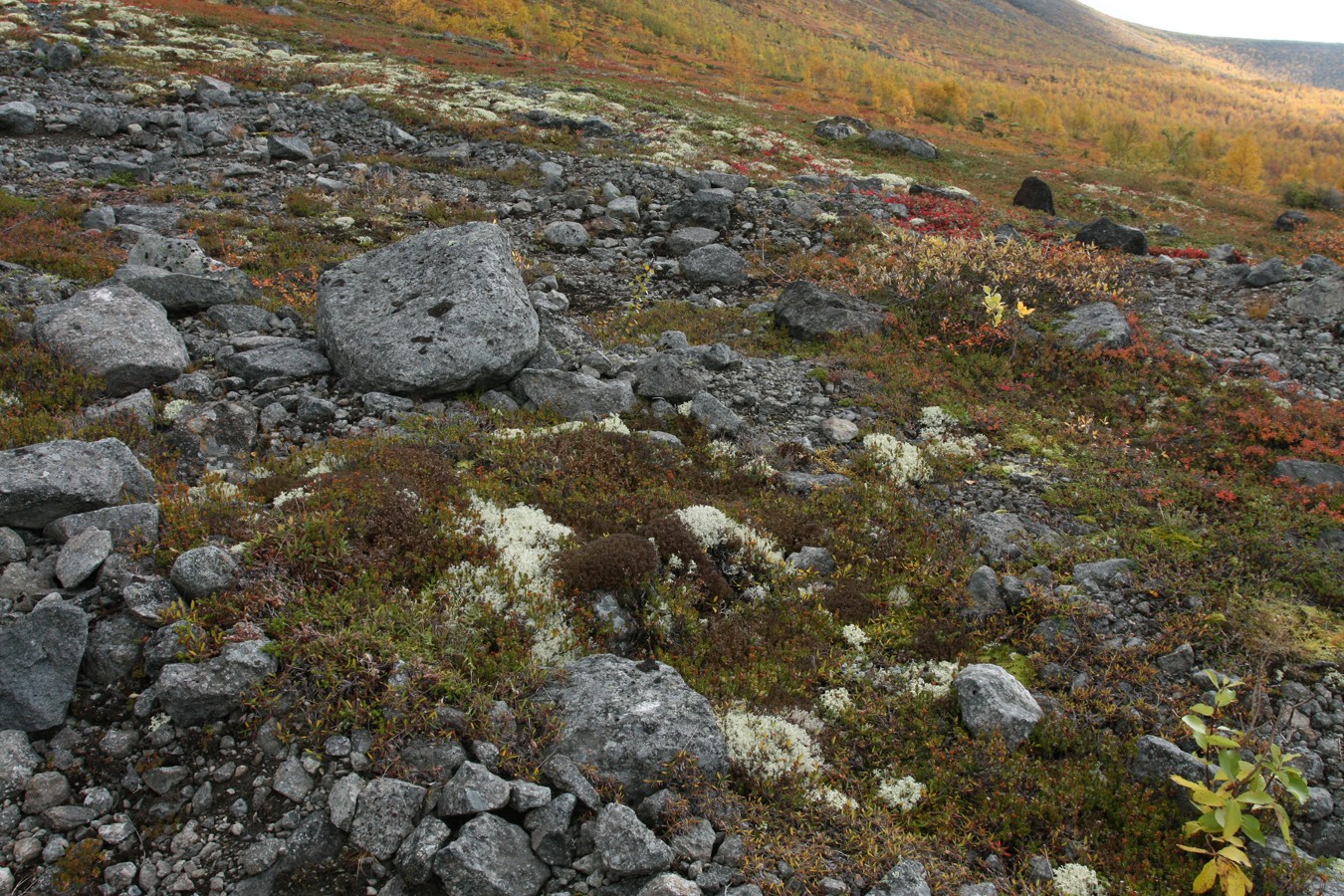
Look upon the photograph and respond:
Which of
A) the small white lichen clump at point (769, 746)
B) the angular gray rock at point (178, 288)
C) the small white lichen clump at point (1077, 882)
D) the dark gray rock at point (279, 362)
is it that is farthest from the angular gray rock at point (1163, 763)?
the angular gray rock at point (178, 288)

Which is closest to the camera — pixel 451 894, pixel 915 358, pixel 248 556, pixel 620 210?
pixel 451 894

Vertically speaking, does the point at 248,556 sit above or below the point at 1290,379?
below

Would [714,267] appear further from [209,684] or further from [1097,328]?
[209,684]

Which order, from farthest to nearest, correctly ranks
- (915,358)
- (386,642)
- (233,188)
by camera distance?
(233,188), (915,358), (386,642)

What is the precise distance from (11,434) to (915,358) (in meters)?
14.2

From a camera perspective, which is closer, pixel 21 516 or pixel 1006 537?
pixel 21 516

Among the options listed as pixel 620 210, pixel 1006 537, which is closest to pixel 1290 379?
pixel 1006 537

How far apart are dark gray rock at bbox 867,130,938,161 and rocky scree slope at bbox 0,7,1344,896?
2048cm

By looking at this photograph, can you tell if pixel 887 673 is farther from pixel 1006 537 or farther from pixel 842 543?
pixel 1006 537

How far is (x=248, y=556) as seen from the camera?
623 centimetres

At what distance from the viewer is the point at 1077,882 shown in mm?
5086

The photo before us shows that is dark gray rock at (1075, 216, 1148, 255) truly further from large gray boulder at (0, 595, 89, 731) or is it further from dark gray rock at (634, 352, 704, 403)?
large gray boulder at (0, 595, 89, 731)

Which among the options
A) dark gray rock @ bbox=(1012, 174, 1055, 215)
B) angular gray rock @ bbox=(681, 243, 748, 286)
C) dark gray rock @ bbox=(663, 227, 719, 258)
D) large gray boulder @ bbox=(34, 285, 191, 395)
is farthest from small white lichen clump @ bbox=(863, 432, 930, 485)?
dark gray rock @ bbox=(1012, 174, 1055, 215)

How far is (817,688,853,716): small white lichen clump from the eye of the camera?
6.50m
